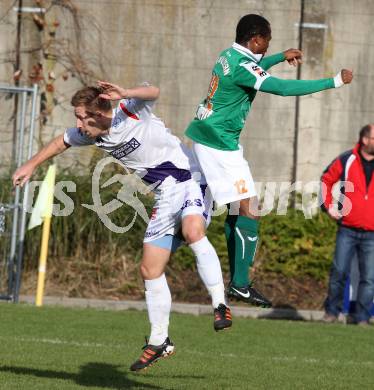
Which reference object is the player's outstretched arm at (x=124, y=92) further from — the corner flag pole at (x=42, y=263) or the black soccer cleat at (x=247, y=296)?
the corner flag pole at (x=42, y=263)

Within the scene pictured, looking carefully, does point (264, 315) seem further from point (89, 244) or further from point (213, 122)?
point (213, 122)

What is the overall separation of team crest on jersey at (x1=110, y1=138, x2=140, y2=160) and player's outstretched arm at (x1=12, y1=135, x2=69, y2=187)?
530mm

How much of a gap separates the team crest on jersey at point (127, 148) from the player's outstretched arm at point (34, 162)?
1.74 ft

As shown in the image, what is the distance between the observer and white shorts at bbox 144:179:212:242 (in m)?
8.98

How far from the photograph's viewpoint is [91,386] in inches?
354

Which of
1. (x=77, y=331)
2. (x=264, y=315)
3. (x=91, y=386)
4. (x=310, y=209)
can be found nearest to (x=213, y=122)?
(x=91, y=386)

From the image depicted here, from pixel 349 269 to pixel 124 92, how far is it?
710 centimetres

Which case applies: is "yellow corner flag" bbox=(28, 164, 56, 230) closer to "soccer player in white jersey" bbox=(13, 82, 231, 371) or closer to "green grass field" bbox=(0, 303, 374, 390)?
"green grass field" bbox=(0, 303, 374, 390)

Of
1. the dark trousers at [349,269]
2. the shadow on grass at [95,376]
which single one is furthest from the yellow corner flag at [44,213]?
the shadow on grass at [95,376]

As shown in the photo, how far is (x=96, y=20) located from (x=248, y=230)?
8746 mm

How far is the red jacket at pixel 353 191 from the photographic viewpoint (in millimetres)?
A: 14562

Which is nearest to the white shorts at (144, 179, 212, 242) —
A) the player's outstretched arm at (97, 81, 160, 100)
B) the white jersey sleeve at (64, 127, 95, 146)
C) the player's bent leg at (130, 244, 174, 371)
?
the player's bent leg at (130, 244, 174, 371)

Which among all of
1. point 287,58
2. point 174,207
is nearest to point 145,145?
point 174,207

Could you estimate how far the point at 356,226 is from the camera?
573 inches
